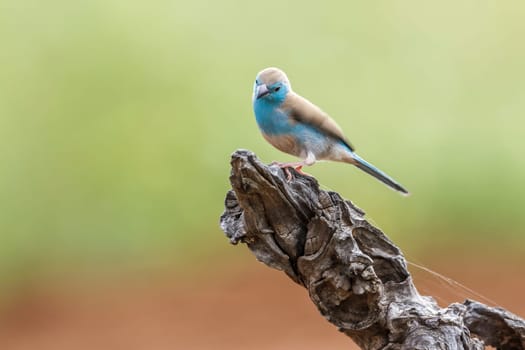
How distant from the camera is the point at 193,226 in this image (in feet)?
5.38

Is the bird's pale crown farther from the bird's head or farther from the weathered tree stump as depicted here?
the weathered tree stump

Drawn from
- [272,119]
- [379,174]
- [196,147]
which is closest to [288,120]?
[272,119]

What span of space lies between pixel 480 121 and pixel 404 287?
31.0 inches

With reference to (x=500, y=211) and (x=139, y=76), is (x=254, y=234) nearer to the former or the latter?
(x=139, y=76)

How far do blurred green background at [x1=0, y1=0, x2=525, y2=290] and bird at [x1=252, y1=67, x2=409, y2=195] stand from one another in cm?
46

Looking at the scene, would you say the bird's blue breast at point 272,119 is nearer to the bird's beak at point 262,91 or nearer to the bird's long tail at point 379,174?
the bird's beak at point 262,91

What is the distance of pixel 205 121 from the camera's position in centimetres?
165

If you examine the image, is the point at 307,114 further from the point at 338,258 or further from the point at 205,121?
the point at 205,121

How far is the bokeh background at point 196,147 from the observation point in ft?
5.27

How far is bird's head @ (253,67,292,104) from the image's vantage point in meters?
1.12

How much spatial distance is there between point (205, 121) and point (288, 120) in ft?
1.79

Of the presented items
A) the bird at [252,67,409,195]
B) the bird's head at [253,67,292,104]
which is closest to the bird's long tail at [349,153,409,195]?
the bird at [252,67,409,195]

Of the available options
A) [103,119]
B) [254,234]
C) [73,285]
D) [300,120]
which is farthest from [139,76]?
[254,234]

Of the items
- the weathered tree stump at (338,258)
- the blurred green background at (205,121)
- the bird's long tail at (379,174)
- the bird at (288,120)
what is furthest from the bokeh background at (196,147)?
the weathered tree stump at (338,258)
